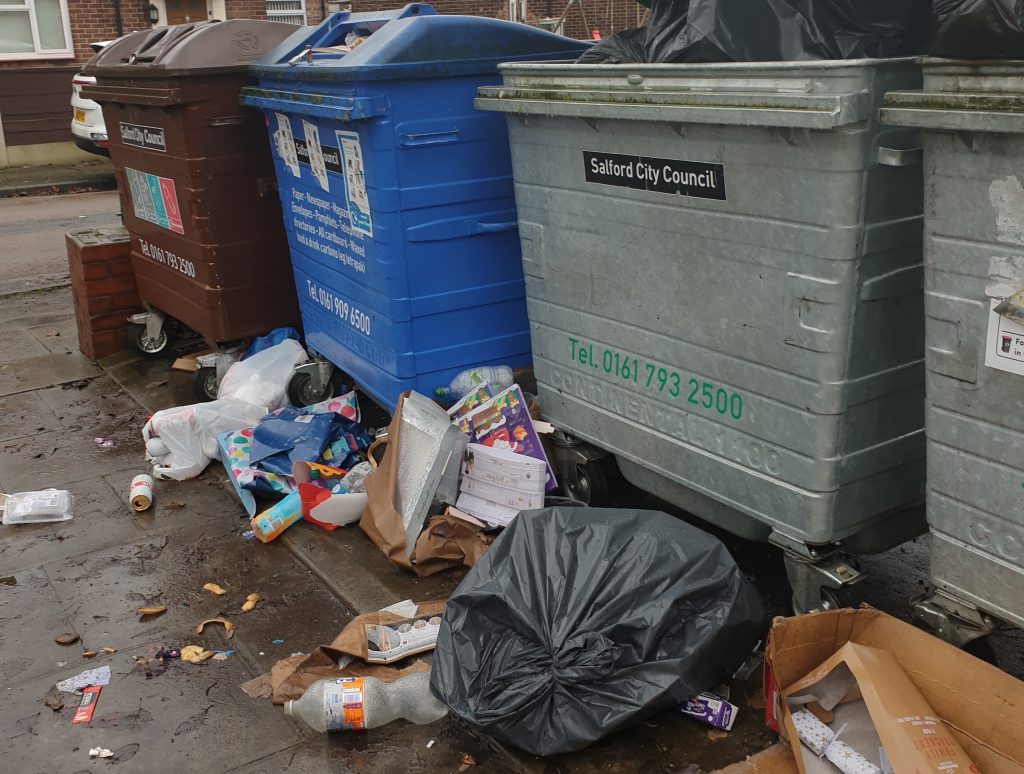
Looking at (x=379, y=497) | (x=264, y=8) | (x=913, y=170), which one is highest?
(x=264, y=8)

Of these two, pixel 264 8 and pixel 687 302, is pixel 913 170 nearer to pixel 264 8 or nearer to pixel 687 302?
pixel 687 302

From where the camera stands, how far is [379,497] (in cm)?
377

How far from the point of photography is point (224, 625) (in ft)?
11.2

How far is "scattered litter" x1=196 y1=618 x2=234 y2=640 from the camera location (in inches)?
133

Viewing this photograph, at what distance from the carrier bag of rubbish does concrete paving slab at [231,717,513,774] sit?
15 cm

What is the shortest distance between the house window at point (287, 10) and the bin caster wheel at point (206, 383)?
13.8 meters

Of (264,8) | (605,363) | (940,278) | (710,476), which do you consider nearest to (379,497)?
(605,363)

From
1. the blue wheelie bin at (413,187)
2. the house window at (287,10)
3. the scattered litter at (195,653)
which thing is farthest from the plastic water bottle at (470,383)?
the house window at (287,10)

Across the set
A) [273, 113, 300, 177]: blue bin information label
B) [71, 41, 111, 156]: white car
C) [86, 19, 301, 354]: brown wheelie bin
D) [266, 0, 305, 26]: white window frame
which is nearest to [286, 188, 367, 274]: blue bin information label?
[273, 113, 300, 177]: blue bin information label

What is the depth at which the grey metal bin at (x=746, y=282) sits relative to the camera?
8.18ft

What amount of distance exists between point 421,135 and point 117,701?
220 centimetres

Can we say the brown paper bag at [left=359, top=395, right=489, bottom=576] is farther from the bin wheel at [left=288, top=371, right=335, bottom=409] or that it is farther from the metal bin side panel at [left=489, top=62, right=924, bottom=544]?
the bin wheel at [left=288, top=371, right=335, bottom=409]

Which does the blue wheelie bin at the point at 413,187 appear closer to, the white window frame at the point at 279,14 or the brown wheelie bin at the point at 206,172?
the brown wheelie bin at the point at 206,172

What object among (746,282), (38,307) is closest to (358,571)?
(746,282)
